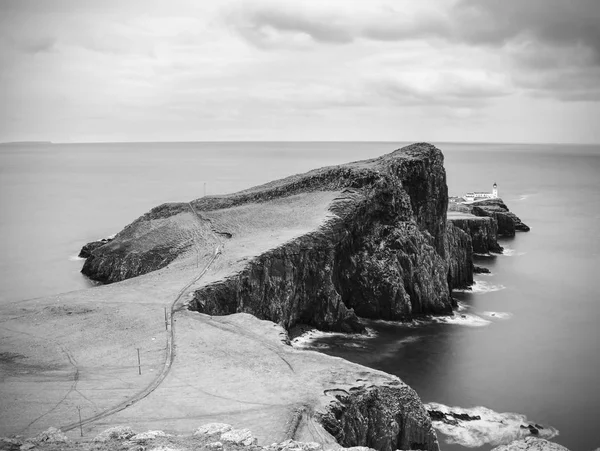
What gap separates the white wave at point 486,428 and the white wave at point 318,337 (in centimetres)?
1813

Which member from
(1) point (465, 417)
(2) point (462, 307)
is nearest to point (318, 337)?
(1) point (465, 417)

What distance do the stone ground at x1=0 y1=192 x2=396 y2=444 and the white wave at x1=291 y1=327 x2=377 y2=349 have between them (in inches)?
509

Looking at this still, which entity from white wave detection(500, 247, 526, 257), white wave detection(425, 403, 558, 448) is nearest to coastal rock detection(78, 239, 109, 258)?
white wave detection(425, 403, 558, 448)

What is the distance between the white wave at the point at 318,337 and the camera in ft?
231

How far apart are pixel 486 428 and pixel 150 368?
98.8 feet

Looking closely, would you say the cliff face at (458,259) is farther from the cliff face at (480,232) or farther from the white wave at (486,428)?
the white wave at (486,428)

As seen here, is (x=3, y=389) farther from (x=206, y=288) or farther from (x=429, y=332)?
(x=429, y=332)

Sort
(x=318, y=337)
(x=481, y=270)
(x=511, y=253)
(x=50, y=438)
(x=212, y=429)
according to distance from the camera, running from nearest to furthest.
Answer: (x=50, y=438) < (x=212, y=429) < (x=318, y=337) < (x=481, y=270) < (x=511, y=253)

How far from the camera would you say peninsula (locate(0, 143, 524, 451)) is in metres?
38.6

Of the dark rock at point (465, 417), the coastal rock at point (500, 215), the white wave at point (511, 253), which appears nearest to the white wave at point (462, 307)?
the dark rock at point (465, 417)

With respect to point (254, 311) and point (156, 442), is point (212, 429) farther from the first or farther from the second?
point (254, 311)

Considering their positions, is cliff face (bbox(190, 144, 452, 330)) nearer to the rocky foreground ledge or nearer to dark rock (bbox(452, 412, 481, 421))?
dark rock (bbox(452, 412, 481, 421))

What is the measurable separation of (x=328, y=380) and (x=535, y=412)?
25.1m

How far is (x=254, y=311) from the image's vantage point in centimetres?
6738
